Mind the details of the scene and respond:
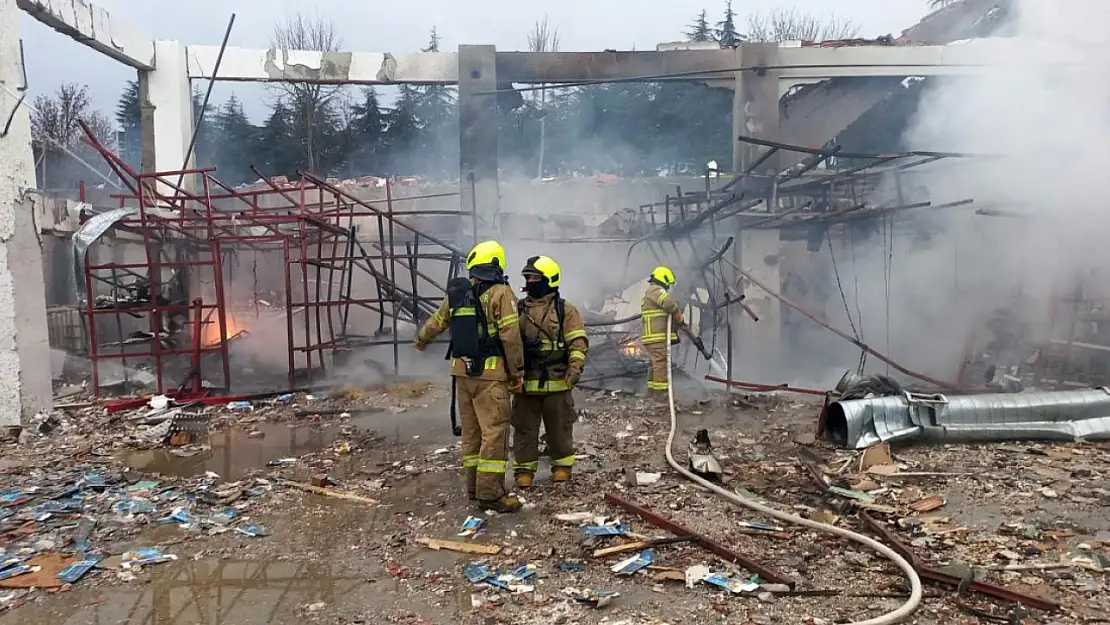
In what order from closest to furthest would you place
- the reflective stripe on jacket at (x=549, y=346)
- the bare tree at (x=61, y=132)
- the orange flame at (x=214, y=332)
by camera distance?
the reflective stripe on jacket at (x=549, y=346) < the orange flame at (x=214, y=332) < the bare tree at (x=61, y=132)

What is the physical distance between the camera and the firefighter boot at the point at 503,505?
5418 millimetres

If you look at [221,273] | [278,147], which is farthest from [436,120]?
[221,273]

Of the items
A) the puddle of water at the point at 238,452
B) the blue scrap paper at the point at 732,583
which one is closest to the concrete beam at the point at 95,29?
A: the puddle of water at the point at 238,452

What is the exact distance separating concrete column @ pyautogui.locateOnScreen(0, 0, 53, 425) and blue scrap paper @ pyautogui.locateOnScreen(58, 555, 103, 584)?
513cm

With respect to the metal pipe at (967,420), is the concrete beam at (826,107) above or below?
above

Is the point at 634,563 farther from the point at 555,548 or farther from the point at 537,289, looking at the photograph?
the point at 537,289

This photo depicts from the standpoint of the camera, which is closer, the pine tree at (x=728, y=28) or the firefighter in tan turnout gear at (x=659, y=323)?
the firefighter in tan turnout gear at (x=659, y=323)

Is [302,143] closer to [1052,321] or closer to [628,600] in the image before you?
[1052,321]

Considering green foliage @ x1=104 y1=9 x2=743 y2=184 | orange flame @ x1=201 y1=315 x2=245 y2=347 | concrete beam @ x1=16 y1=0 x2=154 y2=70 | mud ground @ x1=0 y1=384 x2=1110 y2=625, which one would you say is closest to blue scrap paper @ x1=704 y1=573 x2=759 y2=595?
mud ground @ x1=0 y1=384 x2=1110 y2=625

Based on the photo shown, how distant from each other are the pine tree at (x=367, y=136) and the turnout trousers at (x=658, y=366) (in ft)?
69.6

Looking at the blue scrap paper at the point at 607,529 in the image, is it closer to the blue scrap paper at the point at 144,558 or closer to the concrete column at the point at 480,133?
the blue scrap paper at the point at 144,558

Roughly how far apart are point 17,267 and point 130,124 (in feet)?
86.9

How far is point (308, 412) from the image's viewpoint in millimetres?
9125

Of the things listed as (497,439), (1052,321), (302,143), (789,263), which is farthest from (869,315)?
(302,143)
